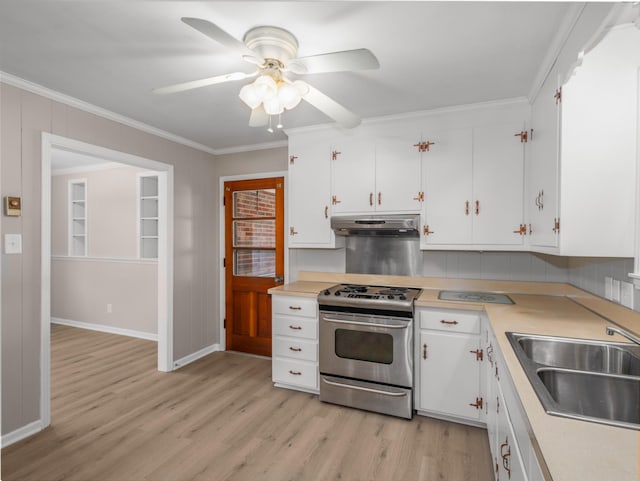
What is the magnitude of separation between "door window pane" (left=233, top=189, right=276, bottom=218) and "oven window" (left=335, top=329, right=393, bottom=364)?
68.2 inches

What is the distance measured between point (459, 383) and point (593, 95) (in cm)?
198

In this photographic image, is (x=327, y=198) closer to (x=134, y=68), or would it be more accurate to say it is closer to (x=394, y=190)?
(x=394, y=190)

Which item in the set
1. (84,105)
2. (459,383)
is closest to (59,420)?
(84,105)

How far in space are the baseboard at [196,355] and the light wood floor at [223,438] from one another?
29 cm

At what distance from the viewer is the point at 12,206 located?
7.55ft

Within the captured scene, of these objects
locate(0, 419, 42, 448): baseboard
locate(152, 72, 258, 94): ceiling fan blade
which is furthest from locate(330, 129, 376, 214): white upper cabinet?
locate(0, 419, 42, 448): baseboard

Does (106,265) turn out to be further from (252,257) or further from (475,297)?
(475,297)

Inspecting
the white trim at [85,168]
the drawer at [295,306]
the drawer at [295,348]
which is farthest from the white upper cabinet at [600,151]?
the white trim at [85,168]

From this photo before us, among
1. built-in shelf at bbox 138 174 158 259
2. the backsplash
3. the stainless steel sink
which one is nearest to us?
the stainless steel sink

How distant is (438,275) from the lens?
3121mm

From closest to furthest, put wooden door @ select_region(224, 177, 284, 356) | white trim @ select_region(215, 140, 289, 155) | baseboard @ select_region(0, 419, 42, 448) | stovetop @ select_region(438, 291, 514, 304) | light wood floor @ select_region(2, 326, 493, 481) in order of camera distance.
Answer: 1. light wood floor @ select_region(2, 326, 493, 481)
2. baseboard @ select_region(0, 419, 42, 448)
3. stovetop @ select_region(438, 291, 514, 304)
4. white trim @ select_region(215, 140, 289, 155)
5. wooden door @ select_region(224, 177, 284, 356)

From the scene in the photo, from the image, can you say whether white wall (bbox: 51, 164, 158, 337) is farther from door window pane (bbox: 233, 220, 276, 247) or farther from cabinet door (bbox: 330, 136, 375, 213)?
cabinet door (bbox: 330, 136, 375, 213)

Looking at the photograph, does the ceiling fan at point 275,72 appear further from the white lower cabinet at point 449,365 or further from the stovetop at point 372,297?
the white lower cabinet at point 449,365

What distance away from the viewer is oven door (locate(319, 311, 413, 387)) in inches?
103
